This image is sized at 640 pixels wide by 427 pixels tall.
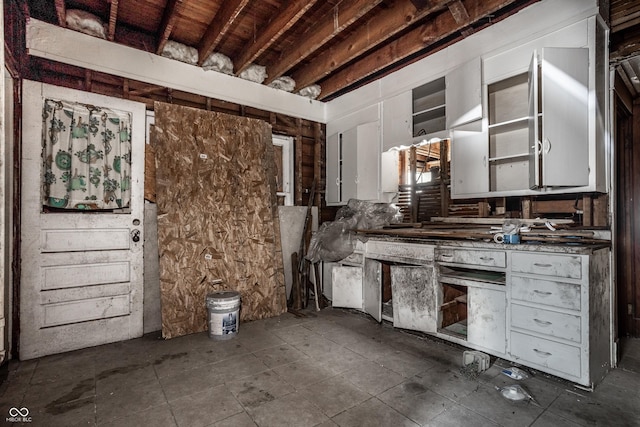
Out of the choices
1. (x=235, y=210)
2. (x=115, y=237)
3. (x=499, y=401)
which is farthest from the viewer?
(x=235, y=210)

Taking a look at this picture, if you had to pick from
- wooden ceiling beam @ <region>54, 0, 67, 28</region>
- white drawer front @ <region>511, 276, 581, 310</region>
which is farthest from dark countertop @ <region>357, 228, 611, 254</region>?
wooden ceiling beam @ <region>54, 0, 67, 28</region>

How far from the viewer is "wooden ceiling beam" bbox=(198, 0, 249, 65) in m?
2.77

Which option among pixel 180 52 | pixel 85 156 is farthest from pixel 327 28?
pixel 85 156

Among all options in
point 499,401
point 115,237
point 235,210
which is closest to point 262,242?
point 235,210

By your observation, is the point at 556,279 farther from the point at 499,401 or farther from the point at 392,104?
the point at 392,104

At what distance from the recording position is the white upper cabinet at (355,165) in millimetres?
4172

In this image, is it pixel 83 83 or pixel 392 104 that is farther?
pixel 392 104

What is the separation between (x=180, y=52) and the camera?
139 inches

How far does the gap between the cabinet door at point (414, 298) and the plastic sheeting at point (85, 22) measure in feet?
12.2

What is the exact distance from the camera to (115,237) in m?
3.14

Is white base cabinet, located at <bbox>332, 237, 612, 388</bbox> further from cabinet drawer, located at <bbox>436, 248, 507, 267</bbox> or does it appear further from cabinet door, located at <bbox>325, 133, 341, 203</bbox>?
cabinet door, located at <bbox>325, 133, 341, 203</bbox>

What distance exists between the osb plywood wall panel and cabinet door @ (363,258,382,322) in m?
1.03

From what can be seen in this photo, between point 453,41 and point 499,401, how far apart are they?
3304 millimetres

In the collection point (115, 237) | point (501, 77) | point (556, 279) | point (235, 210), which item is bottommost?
point (556, 279)
